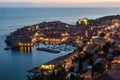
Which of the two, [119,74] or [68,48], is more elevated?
[119,74]

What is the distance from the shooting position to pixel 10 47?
18672 millimetres

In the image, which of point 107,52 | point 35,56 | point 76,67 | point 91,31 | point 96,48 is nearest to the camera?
point 76,67

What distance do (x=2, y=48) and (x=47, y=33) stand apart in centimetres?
620

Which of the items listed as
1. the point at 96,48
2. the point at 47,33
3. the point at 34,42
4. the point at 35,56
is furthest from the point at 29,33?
the point at 96,48

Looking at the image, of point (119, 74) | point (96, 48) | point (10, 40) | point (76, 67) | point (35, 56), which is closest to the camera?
point (119, 74)

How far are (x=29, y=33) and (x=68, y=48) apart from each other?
683 cm

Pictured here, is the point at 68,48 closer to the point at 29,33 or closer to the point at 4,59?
the point at 4,59

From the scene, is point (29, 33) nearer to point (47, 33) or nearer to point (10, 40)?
point (47, 33)

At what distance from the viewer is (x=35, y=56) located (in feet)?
52.2

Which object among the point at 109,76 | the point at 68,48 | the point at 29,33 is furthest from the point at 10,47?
the point at 109,76

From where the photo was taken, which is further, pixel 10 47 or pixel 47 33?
pixel 47 33

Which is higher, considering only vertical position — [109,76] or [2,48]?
[109,76]

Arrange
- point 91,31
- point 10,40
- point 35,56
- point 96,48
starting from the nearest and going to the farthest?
point 96,48
point 35,56
point 10,40
point 91,31

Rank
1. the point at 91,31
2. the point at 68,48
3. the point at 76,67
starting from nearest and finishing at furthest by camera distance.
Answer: the point at 76,67 → the point at 68,48 → the point at 91,31
